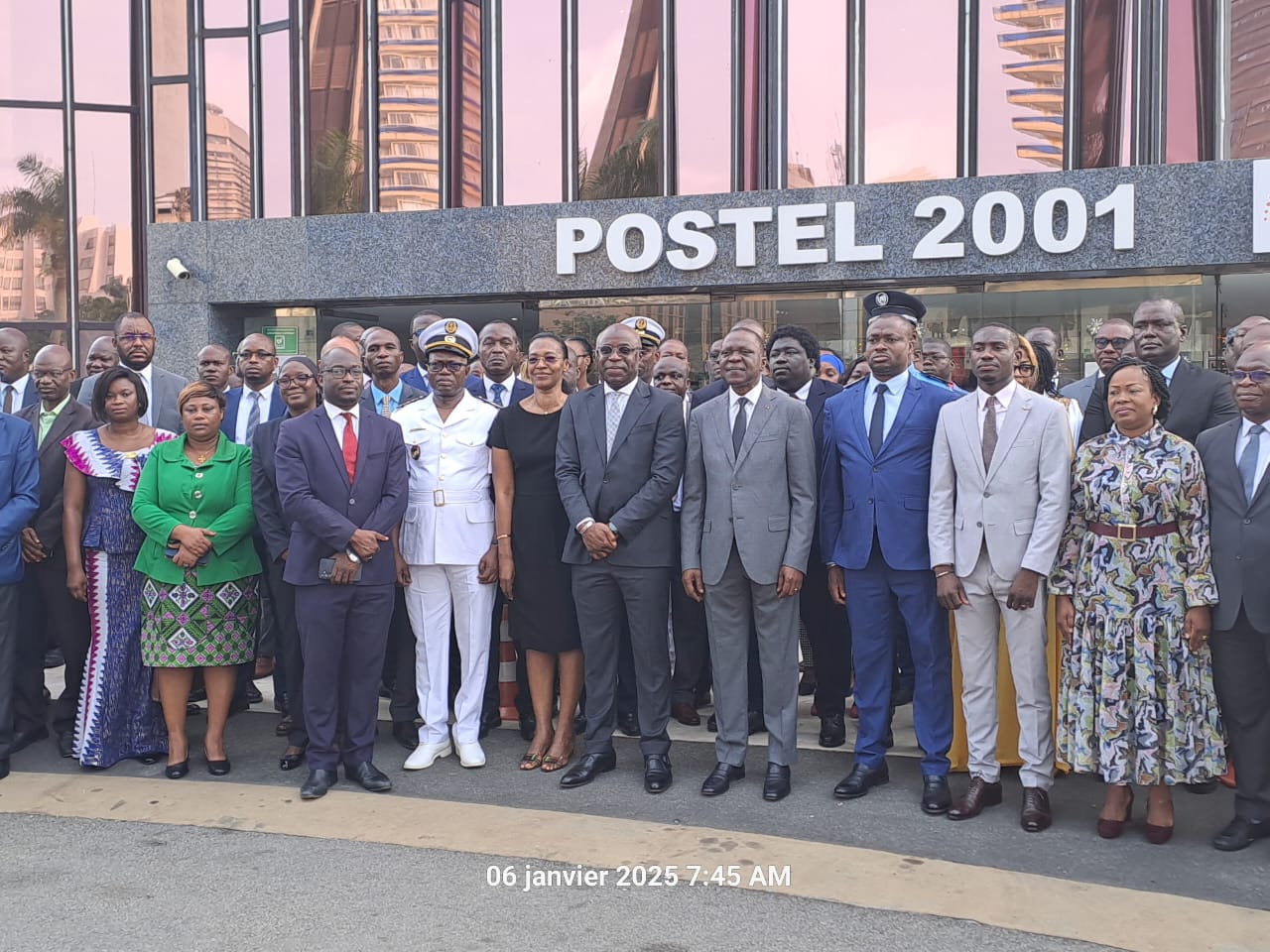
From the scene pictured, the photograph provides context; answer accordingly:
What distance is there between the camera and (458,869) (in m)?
4.41

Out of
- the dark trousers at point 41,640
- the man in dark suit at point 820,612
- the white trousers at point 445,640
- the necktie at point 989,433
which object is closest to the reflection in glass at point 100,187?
the dark trousers at point 41,640

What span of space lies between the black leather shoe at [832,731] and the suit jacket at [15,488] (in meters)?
4.22

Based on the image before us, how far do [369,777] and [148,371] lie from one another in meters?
3.37

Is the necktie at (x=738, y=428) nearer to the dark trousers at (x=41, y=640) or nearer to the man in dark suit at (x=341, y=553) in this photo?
the man in dark suit at (x=341, y=553)

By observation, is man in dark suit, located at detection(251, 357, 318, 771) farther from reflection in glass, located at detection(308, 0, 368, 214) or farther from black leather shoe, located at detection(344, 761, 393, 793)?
reflection in glass, located at detection(308, 0, 368, 214)

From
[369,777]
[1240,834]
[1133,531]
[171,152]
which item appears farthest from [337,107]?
[1240,834]

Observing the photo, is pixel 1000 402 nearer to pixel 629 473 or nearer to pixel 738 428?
pixel 738 428

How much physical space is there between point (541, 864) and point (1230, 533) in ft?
9.93

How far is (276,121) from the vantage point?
14.8 metres

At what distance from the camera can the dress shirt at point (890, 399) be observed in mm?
5375

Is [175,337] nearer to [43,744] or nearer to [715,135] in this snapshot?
[715,135]

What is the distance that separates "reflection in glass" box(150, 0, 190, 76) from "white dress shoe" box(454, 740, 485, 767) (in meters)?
13.8

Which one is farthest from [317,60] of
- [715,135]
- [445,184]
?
[715,135]

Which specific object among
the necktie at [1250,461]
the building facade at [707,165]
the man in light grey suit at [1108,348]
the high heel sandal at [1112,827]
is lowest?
the high heel sandal at [1112,827]
